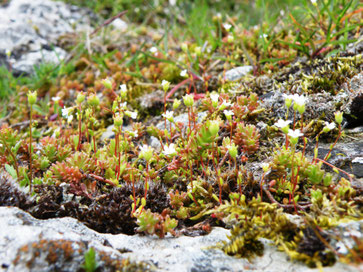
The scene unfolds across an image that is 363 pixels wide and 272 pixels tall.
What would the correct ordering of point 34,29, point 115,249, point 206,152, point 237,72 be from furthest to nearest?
point 34,29 < point 237,72 < point 206,152 < point 115,249

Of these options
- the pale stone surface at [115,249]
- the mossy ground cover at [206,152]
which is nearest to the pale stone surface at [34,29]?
the mossy ground cover at [206,152]

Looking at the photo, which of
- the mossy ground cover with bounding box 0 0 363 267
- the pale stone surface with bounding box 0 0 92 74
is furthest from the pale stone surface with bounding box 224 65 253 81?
the pale stone surface with bounding box 0 0 92 74

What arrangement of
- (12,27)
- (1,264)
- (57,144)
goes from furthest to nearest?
(12,27) → (57,144) → (1,264)

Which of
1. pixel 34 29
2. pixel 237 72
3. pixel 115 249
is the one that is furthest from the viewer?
pixel 34 29

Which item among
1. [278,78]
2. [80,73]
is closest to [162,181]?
[278,78]

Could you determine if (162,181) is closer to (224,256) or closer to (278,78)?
(224,256)

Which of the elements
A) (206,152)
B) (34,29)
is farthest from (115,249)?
(34,29)

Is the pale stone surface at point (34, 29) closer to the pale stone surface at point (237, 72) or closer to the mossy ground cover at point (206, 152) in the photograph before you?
the mossy ground cover at point (206, 152)

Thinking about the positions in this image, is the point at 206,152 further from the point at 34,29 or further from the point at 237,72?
the point at 34,29

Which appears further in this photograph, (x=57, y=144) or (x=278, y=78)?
(x=278, y=78)
